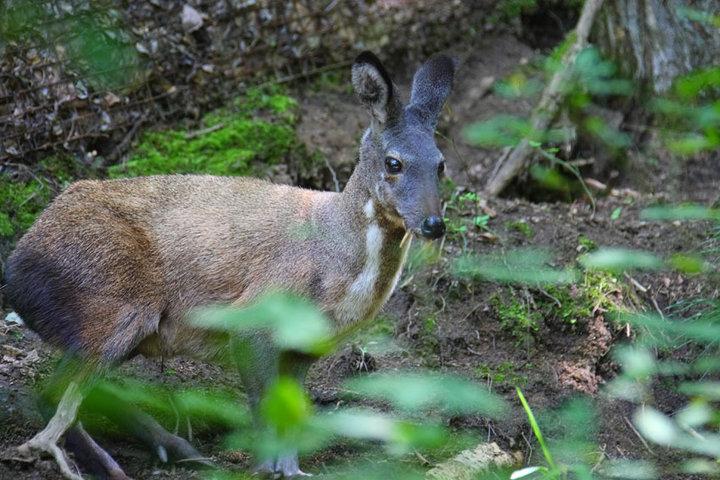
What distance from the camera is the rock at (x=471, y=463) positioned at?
18.2 feet

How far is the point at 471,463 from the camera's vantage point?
5.89 m

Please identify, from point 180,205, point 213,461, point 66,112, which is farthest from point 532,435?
point 66,112

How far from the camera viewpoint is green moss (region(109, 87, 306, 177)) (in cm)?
896

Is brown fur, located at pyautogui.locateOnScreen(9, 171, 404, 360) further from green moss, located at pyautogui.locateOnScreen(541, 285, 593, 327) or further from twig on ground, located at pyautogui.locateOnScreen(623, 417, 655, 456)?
twig on ground, located at pyautogui.locateOnScreen(623, 417, 655, 456)

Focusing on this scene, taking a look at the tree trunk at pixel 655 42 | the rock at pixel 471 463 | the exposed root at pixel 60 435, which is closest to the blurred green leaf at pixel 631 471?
the rock at pixel 471 463

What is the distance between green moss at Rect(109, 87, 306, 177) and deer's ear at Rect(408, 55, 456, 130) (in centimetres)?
300

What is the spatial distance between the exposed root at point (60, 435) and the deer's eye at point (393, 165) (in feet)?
7.62

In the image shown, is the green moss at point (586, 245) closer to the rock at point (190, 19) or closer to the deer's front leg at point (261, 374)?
the deer's front leg at point (261, 374)

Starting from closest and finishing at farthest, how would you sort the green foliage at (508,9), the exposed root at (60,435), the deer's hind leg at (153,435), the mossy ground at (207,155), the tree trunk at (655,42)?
the exposed root at (60,435)
the deer's hind leg at (153,435)
the mossy ground at (207,155)
the tree trunk at (655,42)
the green foliage at (508,9)

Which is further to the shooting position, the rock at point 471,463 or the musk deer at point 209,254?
the musk deer at point 209,254

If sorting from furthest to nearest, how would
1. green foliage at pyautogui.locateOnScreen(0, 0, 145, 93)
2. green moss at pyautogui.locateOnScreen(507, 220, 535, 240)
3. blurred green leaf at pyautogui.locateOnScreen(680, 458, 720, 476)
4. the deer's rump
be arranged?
green moss at pyautogui.locateOnScreen(507, 220, 535, 240) < the deer's rump < blurred green leaf at pyautogui.locateOnScreen(680, 458, 720, 476) < green foliage at pyautogui.locateOnScreen(0, 0, 145, 93)

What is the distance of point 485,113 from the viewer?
36.3 feet

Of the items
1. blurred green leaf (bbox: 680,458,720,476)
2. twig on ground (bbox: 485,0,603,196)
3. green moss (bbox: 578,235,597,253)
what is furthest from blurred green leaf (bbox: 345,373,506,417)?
twig on ground (bbox: 485,0,603,196)

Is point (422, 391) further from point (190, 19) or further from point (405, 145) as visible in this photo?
point (190, 19)
